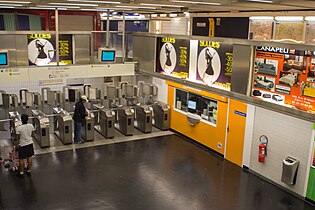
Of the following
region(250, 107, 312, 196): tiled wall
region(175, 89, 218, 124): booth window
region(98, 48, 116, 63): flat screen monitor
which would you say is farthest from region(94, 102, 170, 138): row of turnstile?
region(250, 107, 312, 196): tiled wall

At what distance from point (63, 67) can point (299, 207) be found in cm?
664

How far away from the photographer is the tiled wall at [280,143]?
7.57m

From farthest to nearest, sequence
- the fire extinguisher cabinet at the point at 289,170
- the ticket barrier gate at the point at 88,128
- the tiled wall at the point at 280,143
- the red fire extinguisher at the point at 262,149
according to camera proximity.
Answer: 1. the ticket barrier gate at the point at 88,128
2. the red fire extinguisher at the point at 262,149
3. the fire extinguisher cabinet at the point at 289,170
4. the tiled wall at the point at 280,143

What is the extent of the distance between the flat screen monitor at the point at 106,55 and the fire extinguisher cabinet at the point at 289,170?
5360mm

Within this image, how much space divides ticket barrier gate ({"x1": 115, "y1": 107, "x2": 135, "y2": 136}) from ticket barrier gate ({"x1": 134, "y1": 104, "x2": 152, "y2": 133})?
1.32 feet

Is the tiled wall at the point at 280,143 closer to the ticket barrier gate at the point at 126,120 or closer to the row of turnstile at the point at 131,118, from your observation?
the row of turnstile at the point at 131,118

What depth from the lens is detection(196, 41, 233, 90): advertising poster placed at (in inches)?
345

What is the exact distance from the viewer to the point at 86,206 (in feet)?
22.9

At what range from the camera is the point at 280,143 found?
8156 mm

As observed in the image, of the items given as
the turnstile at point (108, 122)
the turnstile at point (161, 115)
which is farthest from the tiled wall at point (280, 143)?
the turnstile at point (108, 122)

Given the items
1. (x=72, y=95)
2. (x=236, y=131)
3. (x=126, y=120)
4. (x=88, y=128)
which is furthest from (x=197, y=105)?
(x=72, y=95)

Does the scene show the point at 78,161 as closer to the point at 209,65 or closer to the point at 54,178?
the point at 54,178

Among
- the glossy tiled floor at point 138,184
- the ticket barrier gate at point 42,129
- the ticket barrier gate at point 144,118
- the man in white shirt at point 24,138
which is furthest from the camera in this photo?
the ticket barrier gate at point 144,118

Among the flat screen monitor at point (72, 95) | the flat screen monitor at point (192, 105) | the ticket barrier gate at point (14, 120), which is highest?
the flat screen monitor at point (72, 95)
